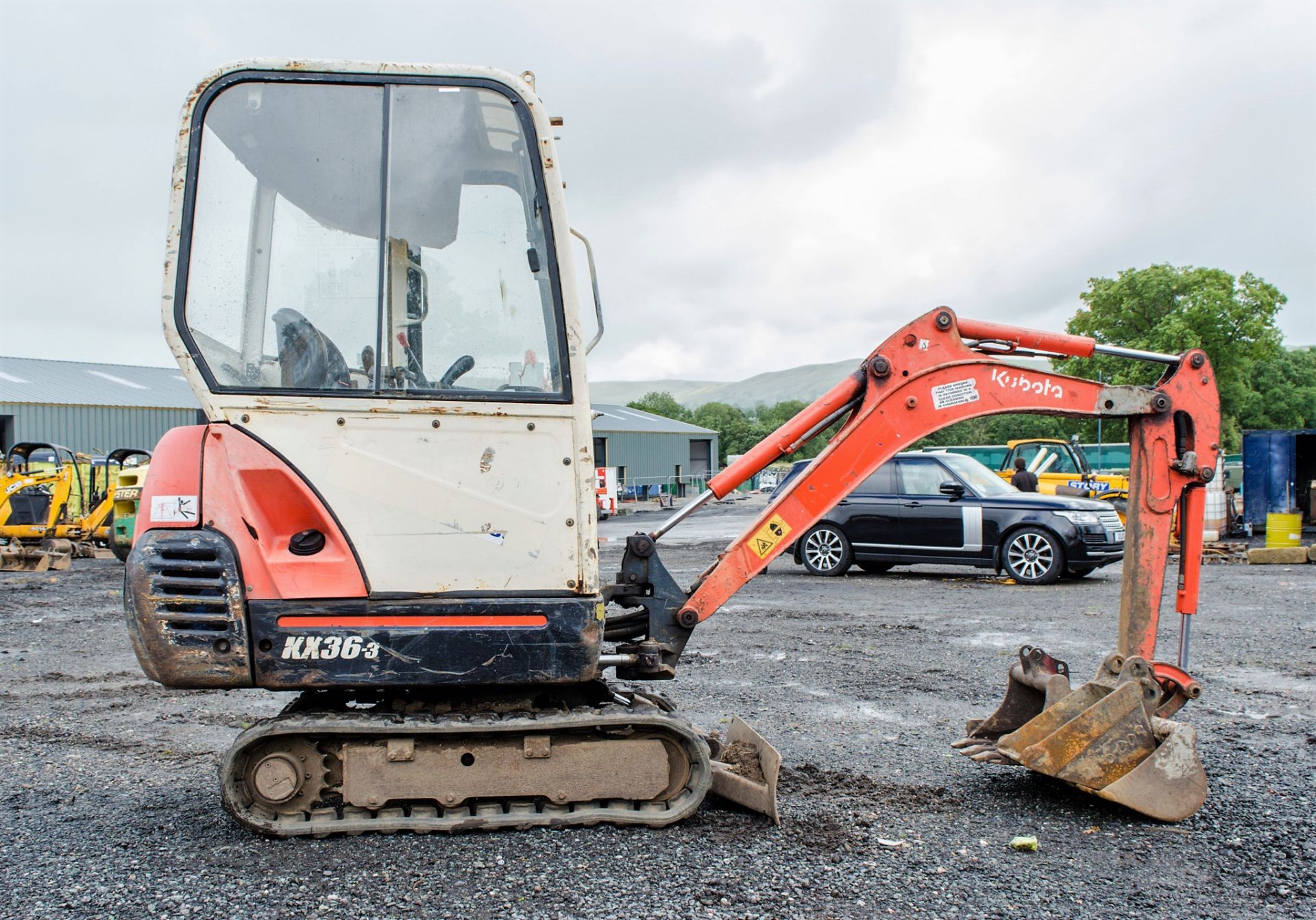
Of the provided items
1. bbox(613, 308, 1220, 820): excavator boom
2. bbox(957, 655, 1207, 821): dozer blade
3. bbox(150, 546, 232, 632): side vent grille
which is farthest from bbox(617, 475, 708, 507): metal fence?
bbox(150, 546, 232, 632): side vent grille

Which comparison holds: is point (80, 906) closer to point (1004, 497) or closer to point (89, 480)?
point (1004, 497)

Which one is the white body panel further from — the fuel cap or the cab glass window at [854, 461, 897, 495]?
the cab glass window at [854, 461, 897, 495]

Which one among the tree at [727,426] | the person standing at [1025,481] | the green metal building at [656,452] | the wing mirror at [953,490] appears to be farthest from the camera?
the tree at [727,426]

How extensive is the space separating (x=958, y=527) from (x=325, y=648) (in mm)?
10714

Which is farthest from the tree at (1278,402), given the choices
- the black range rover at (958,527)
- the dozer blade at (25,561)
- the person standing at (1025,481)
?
the dozer blade at (25,561)

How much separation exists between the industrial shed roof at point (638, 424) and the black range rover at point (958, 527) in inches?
1277

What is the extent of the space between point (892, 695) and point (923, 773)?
1.79 meters

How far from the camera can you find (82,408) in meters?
33.4

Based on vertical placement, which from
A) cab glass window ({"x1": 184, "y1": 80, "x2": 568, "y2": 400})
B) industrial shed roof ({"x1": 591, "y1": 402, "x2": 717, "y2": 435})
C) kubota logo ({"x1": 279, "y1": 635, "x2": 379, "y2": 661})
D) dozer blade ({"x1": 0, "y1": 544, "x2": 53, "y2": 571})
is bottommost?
dozer blade ({"x1": 0, "y1": 544, "x2": 53, "y2": 571})

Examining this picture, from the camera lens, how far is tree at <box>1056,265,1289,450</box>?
151ft

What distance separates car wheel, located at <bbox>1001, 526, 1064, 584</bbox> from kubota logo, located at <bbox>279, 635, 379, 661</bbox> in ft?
34.9

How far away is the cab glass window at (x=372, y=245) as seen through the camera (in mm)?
3863

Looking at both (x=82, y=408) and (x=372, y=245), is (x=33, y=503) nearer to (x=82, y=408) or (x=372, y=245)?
(x=82, y=408)

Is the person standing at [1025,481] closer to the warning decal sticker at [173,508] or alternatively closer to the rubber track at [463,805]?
the rubber track at [463,805]
